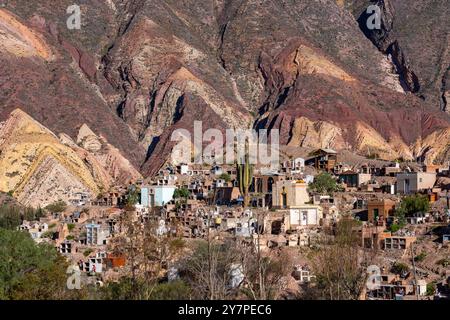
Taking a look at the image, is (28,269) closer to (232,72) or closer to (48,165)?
(48,165)

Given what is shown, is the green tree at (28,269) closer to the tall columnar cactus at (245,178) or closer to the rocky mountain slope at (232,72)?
the tall columnar cactus at (245,178)

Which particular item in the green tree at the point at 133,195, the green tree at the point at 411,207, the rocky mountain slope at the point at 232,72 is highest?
the rocky mountain slope at the point at 232,72

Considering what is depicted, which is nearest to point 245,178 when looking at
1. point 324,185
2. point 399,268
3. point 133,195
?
point 324,185

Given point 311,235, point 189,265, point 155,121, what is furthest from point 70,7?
point 189,265

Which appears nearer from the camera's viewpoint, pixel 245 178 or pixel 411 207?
pixel 411 207

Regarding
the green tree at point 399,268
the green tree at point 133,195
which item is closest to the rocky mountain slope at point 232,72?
the green tree at point 133,195

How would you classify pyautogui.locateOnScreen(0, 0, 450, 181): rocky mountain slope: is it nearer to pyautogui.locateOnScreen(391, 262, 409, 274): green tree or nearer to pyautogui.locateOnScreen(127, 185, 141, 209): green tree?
pyautogui.locateOnScreen(127, 185, 141, 209): green tree

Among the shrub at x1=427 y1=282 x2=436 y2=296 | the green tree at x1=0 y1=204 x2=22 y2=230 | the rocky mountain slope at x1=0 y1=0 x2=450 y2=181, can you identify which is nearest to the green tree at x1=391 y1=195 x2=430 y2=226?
the shrub at x1=427 y1=282 x2=436 y2=296

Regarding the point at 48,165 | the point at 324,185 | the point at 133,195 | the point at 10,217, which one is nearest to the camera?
the point at 10,217
